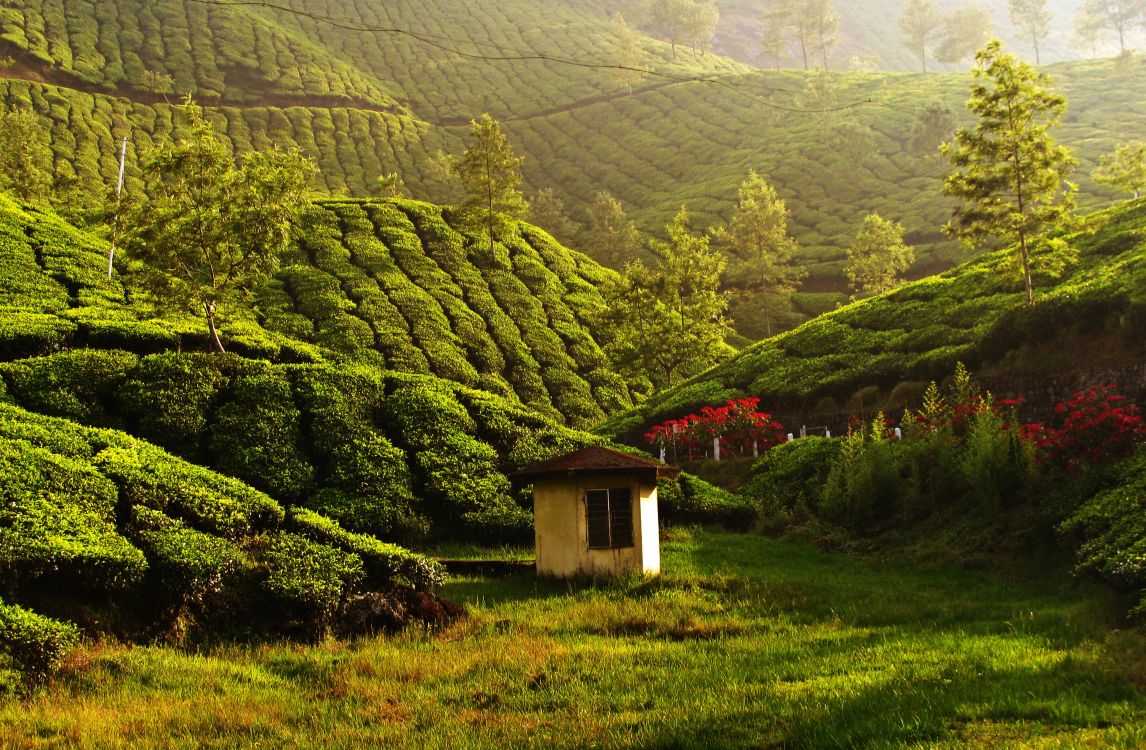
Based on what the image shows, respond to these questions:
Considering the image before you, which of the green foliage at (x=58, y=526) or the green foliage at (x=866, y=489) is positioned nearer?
the green foliage at (x=58, y=526)

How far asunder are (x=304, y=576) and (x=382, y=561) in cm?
127

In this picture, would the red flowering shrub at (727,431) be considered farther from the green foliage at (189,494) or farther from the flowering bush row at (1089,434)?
the green foliage at (189,494)

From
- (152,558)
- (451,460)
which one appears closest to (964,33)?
(451,460)

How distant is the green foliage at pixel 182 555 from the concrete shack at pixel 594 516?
5.39 m

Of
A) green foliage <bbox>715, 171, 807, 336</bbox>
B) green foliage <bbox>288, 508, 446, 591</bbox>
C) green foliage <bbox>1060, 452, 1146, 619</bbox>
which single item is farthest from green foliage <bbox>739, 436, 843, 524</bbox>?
green foliage <bbox>715, 171, 807, 336</bbox>

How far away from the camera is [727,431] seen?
2583cm

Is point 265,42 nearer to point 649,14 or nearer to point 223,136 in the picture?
point 223,136

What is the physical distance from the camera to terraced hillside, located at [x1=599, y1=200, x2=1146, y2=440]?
878 inches

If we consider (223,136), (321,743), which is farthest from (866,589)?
(223,136)

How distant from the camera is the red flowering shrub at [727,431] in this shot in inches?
1010

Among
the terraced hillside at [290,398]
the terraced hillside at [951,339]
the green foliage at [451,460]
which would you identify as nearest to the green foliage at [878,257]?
the terraced hillside at [951,339]

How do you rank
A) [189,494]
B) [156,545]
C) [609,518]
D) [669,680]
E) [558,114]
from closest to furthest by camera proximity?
[669,680], [156,545], [189,494], [609,518], [558,114]

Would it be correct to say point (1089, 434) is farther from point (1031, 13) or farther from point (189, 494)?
point (1031, 13)

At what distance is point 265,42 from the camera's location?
11438cm
